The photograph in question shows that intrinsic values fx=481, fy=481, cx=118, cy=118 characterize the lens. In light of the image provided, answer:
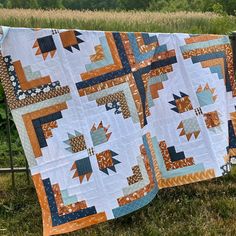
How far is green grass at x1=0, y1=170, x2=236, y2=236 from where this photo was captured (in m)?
3.31

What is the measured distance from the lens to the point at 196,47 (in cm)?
341

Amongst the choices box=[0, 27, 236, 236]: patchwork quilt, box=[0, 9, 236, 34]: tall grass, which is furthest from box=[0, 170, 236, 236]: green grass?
box=[0, 9, 236, 34]: tall grass

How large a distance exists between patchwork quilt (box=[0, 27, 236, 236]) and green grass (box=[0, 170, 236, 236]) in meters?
0.25

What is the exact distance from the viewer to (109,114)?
3.18 metres

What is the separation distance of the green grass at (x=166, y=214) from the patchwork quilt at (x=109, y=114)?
0.82ft

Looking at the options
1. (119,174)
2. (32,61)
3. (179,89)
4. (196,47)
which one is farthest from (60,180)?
(196,47)

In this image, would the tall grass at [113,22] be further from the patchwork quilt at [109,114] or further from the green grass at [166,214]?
the patchwork quilt at [109,114]

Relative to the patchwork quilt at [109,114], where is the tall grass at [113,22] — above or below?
below

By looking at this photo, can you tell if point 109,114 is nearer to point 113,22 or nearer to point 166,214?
point 166,214

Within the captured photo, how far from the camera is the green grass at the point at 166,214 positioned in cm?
331

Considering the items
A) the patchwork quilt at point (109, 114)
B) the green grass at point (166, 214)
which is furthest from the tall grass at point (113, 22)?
the patchwork quilt at point (109, 114)

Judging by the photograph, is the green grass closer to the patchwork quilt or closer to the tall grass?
the patchwork quilt

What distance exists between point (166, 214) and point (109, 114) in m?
0.91

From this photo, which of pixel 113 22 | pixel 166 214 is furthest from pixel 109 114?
pixel 113 22
